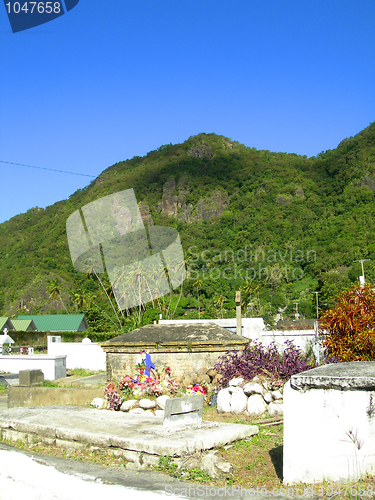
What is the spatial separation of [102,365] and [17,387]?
48.1 ft

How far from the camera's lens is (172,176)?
143 m

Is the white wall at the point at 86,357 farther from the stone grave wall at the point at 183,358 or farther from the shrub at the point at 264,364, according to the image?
the shrub at the point at 264,364

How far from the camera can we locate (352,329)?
30.0 feet

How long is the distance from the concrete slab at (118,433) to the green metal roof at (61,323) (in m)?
51.0

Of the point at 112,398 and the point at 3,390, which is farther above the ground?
the point at 112,398

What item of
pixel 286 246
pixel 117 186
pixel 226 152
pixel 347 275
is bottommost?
pixel 347 275

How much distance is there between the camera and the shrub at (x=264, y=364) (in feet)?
30.3

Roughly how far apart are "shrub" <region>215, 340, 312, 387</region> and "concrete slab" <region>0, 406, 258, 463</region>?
3.99 m

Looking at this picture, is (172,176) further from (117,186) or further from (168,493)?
(168,493)

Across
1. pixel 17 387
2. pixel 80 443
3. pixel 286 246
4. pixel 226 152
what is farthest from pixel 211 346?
pixel 226 152

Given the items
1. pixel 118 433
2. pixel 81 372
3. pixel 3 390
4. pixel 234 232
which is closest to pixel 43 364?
pixel 3 390

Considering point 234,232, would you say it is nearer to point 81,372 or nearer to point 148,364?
point 81,372

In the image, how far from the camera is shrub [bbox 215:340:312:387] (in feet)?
30.3

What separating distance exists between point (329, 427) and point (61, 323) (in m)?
57.7
